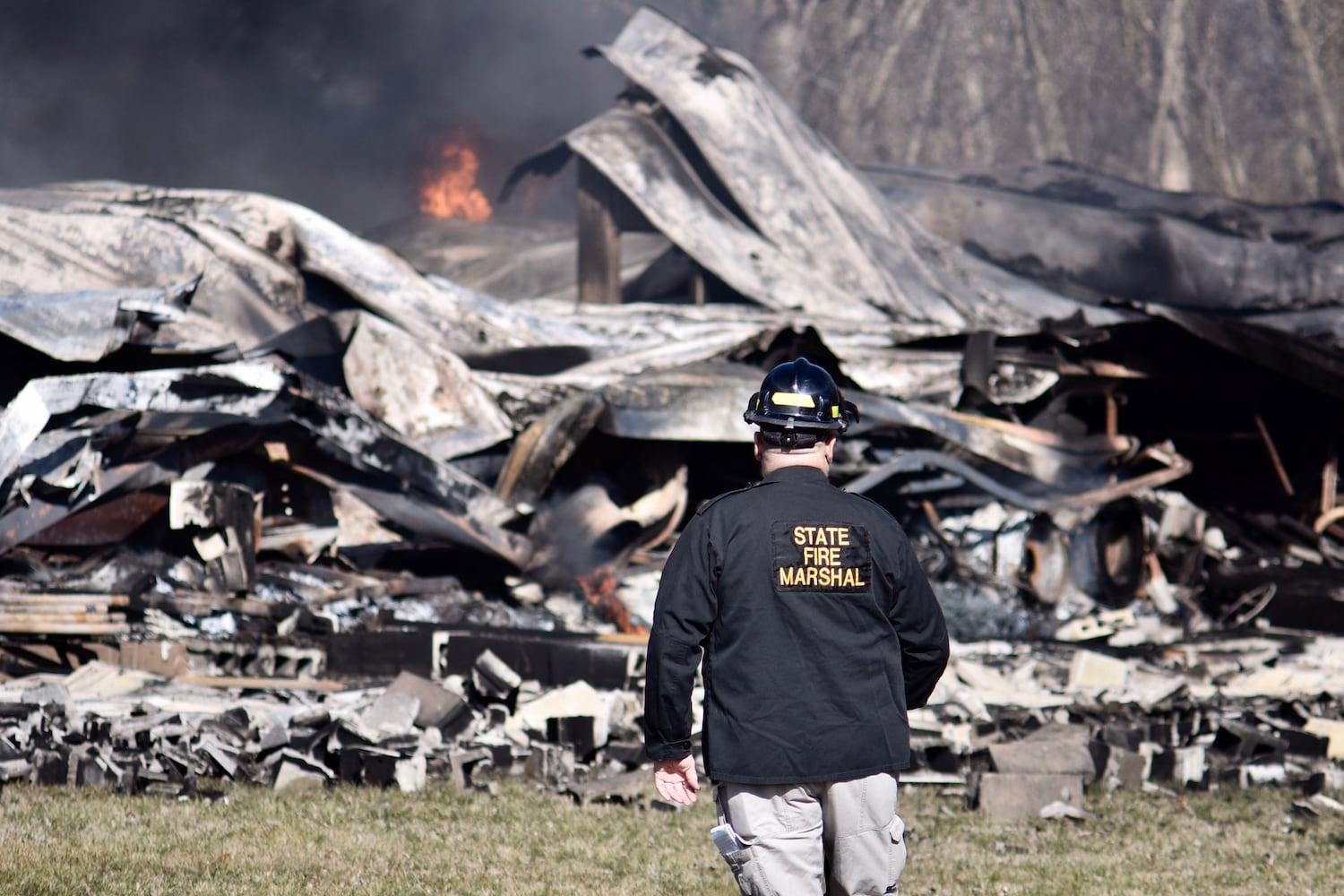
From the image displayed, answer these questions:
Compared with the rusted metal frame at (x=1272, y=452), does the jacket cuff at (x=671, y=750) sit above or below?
below

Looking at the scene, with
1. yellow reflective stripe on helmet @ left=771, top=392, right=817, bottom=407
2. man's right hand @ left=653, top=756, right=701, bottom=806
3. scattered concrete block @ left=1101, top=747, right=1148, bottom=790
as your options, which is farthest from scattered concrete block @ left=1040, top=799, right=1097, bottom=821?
yellow reflective stripe on helmet @ left=771, top=392, right=817, bottom=407

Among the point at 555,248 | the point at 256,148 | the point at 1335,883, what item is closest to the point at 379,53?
the point at 256,148

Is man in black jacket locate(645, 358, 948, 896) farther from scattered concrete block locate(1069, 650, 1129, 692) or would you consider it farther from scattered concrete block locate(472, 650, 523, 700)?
scattered concrete block locate(1069, 650, 1129, 692)

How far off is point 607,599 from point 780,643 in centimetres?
662

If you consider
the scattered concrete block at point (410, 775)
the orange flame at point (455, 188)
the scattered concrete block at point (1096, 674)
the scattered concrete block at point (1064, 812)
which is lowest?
the scattered concrete block at point (1064, 812)

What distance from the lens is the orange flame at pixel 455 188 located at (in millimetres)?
35375

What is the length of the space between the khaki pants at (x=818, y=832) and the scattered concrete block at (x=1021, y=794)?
2734mm

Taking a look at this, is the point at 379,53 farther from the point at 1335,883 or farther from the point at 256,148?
the point at 1335,883

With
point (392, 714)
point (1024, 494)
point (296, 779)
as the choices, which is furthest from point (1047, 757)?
point (1024, 494)

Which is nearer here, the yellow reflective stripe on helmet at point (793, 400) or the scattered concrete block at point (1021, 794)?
the yellow reflective stripe on helmet at point (793, 400)

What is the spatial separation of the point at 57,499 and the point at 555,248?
48.2 feet

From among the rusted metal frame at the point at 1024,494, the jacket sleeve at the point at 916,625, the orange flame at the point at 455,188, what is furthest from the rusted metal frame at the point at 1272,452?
the orange flame at the point at 455,188

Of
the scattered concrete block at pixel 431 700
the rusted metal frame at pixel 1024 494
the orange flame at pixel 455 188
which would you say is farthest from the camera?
the orange flame at pixel 455 188

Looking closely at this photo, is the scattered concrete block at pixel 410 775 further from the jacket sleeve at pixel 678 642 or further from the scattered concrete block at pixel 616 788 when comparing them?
the jacket sleeve at pixel 678 642
